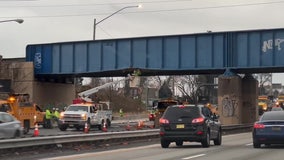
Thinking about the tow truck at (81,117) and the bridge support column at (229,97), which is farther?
the bridge support column at (229,97)

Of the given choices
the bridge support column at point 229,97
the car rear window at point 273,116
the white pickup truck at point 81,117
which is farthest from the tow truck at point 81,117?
the car rear window at point 273,116

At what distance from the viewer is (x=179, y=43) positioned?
50188mm

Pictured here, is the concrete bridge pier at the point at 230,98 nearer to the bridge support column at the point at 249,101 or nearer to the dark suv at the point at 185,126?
the bridge support column at the point at 249,101

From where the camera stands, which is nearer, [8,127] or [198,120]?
[198,120]

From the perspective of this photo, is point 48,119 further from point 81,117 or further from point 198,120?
point 198,120

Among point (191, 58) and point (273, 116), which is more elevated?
point (191, 58)

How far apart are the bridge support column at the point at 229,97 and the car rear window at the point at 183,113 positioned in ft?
84.3

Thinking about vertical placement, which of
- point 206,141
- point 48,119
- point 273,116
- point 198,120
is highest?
point 273,116

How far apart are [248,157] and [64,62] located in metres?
37.1

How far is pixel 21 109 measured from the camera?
36406 mm

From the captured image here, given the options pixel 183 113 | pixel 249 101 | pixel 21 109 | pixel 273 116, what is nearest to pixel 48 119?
pixel 21 109

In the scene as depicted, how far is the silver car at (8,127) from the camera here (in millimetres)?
22892

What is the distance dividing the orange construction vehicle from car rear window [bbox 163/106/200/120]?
1372 cm

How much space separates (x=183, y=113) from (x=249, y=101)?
101 feet
